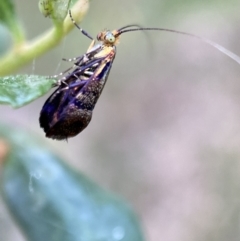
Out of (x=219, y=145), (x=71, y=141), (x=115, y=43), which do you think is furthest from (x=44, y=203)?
(x=219, y=145)

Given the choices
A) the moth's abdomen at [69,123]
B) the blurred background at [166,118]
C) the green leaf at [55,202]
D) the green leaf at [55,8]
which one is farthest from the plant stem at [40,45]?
the blurred background at [166,118]

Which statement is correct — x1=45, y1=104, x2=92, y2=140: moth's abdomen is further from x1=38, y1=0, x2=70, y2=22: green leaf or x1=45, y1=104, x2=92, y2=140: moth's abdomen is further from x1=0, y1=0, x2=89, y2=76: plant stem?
x1=38, y1=0, x2=70, y2=22: green leaf

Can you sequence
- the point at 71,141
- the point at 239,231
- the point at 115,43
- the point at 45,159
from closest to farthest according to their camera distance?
the point at 115,43
the point at 45,159
the point at 239,231
the point at 71,141

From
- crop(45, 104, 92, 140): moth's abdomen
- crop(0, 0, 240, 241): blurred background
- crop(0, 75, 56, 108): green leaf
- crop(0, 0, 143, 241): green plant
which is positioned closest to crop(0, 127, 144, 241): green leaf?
crop(0, 0, 143, 241): green plant

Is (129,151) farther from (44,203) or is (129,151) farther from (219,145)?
(44,203)

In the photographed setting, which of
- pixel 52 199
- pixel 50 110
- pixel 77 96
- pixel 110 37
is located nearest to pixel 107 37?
pixel 110 37

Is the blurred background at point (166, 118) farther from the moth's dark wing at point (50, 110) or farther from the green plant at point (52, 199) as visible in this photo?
the moth's dark wing at point (50, 110)
